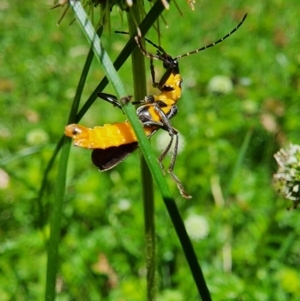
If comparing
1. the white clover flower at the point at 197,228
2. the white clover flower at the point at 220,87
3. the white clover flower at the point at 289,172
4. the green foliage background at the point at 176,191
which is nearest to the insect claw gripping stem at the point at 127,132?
the green foliage background at the point at 176,191

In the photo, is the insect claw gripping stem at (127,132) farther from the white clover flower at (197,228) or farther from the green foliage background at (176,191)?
the white clover flower at (197,228)

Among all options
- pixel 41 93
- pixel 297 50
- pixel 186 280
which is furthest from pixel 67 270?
pixel 297 50

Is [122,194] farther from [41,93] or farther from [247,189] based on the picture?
[41,93]

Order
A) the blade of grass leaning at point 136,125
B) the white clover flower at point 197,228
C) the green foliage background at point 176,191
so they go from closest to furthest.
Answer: the blade of grass leaning at point 136,125 → the green foliage background at point 176,191 → the white clover flower at point 197,228

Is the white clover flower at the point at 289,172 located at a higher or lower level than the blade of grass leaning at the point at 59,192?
higher

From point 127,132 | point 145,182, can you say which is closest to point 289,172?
point 145,182

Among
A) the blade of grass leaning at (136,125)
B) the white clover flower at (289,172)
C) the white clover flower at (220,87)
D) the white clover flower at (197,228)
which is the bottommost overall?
the blade of grass leaning at (136,125)

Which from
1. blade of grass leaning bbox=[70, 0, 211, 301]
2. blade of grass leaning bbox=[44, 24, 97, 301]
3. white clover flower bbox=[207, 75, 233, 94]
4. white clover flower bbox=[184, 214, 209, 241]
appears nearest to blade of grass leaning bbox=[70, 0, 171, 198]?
blade of grass leaning bbox=[70, 0, 211, 301]
